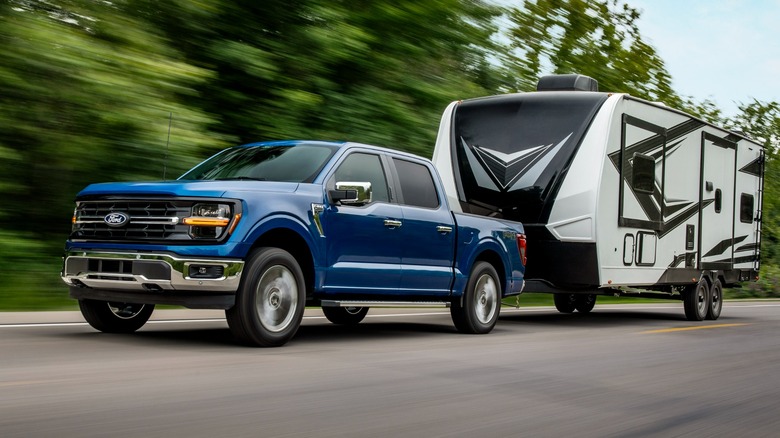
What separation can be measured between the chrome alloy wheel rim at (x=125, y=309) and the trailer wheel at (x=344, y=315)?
305 centimetres

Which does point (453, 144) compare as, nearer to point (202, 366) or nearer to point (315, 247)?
point (315, 247)

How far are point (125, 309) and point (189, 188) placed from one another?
1776 millimetres

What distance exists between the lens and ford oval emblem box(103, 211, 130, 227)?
8.41 metres

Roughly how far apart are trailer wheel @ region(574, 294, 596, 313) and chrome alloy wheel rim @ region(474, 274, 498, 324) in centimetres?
614

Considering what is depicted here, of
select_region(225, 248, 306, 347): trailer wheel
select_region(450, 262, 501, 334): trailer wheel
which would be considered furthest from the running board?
select_region(225, 248, 306, 347): trailer wheel

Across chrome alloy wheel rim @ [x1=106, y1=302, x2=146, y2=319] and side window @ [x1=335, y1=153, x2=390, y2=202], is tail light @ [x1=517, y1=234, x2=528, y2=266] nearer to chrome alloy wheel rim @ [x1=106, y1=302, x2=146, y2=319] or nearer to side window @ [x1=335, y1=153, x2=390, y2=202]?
side window @ [x1=335, y1=153, x2=390, y2=202]

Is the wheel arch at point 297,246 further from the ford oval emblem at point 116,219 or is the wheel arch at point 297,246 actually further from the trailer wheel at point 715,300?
the trailer wheel at point 715,300

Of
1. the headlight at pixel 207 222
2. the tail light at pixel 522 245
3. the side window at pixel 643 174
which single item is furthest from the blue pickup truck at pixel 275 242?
the side window at pixel 643 174

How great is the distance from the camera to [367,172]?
1007 cm

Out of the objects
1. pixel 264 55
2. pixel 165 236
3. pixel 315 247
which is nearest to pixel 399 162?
pixel 315 247

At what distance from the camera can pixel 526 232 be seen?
13.4 metres

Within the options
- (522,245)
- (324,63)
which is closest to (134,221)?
(522,245)

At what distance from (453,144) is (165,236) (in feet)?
23.2

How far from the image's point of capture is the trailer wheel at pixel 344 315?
12.0m
